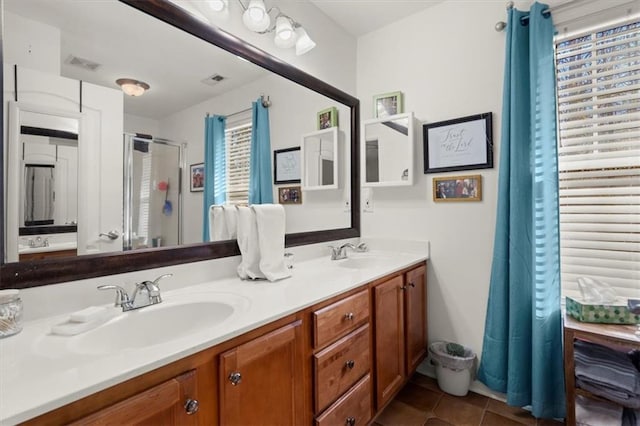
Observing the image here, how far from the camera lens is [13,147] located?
3.08 ft

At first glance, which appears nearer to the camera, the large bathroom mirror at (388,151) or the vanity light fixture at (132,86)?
the vanity light fixture at (132,86)

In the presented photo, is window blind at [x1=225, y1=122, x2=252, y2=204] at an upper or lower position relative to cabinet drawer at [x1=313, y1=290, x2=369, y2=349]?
upper

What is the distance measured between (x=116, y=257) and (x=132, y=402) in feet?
2.02

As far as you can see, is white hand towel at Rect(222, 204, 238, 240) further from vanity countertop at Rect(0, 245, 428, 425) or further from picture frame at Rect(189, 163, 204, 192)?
vanity countertop at Rect(0, 245, 428, 425)

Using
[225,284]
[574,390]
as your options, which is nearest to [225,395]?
[225,284]

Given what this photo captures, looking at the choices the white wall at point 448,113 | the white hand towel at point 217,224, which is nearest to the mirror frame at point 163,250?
the white hand towel at point 217,224

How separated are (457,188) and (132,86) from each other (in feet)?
6.00

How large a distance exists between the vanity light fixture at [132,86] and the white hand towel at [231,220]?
590 mm

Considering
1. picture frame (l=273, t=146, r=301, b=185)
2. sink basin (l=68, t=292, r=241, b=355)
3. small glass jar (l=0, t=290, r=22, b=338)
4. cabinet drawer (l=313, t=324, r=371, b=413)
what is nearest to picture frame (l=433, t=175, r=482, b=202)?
picture frame (l=273, t=146, r=301, b=185)

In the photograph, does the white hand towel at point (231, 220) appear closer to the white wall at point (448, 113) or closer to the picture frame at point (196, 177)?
the picture frame at point (196, 177)

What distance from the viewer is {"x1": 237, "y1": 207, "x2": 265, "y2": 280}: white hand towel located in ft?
4.72

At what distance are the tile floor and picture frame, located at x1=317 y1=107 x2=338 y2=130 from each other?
1.83 metres

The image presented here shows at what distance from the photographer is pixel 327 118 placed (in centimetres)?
217

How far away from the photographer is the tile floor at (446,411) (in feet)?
5.28
